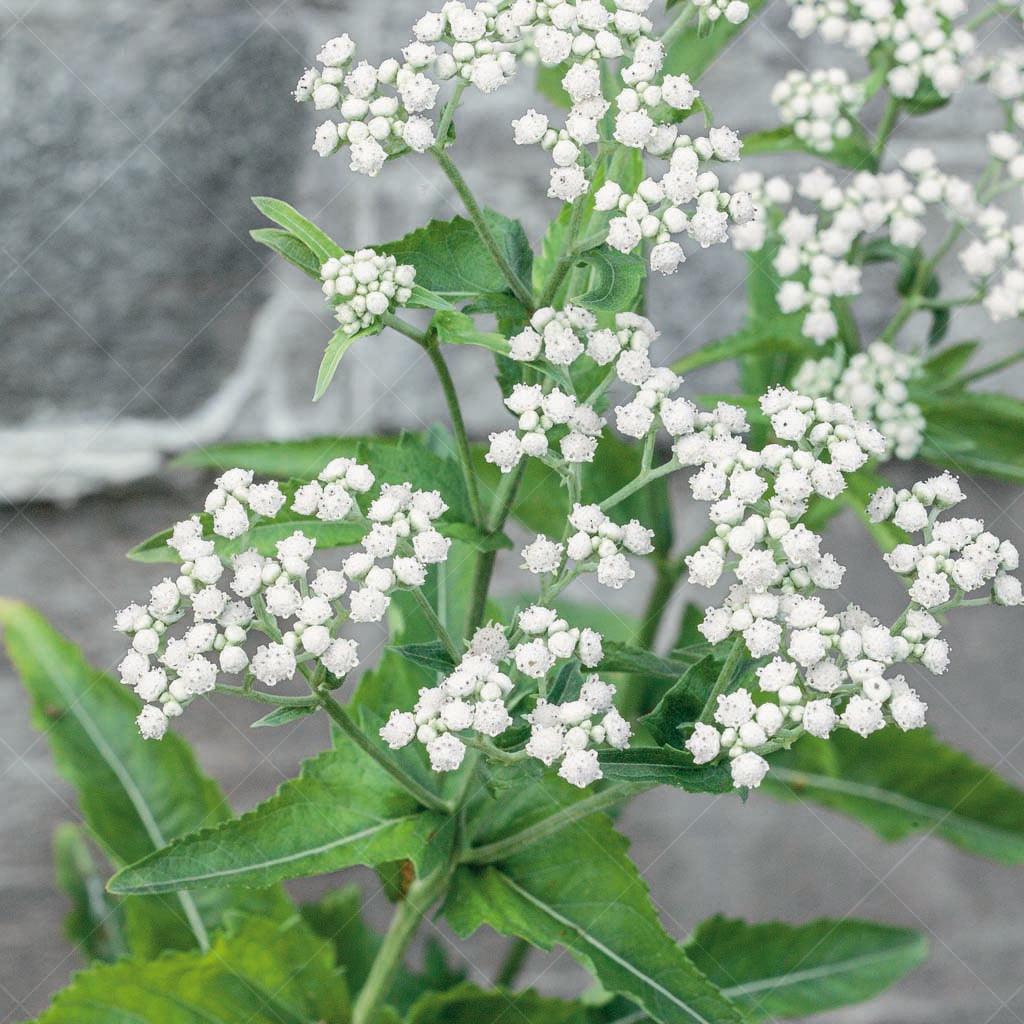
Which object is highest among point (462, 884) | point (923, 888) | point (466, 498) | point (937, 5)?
point (937, 5)

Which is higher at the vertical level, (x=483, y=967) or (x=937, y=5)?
(x=937, y=5)

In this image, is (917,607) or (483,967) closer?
(917,607)

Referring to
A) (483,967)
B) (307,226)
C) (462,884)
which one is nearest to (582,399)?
(307,226)

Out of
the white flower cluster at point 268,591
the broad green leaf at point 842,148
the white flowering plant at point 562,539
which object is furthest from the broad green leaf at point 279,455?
the broad green leaf at point 842,148

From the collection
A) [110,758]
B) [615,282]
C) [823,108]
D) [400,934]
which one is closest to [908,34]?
[823,108]

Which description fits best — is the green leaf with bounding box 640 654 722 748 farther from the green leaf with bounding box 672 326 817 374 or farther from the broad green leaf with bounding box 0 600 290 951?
the broad green leaf with bounding box 0 600 290 951

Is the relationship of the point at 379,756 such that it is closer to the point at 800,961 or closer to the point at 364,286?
the point at 364,286

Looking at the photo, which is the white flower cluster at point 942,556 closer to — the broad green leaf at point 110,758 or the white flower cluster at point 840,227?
the white flower cluster at point 840,227

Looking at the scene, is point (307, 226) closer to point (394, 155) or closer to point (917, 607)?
point (394, 155)
